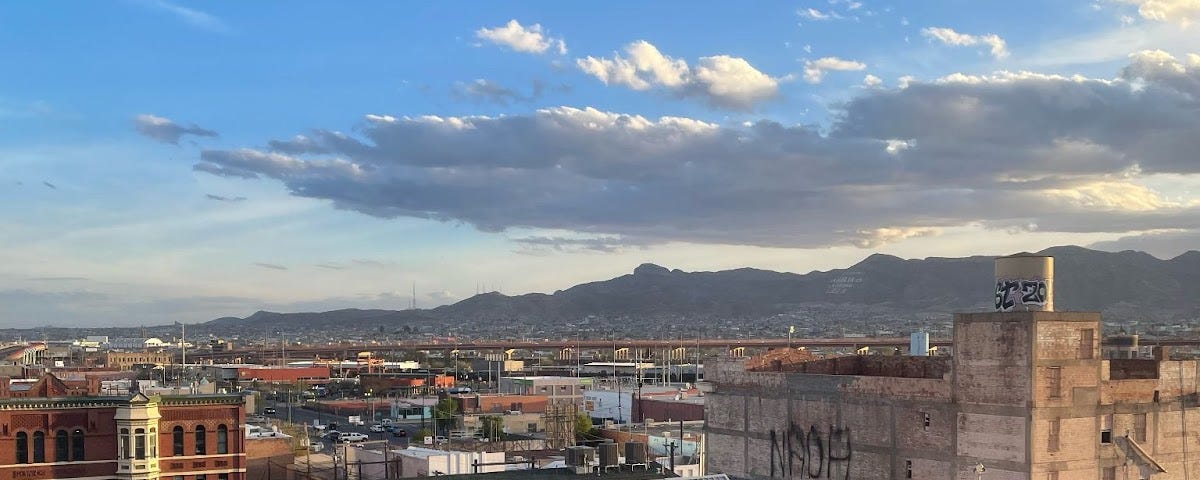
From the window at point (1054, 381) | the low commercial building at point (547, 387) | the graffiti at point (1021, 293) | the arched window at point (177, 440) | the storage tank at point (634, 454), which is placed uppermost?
the graffiti at point (1021, 293)

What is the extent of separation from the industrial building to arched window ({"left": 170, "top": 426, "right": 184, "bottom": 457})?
28201 mm

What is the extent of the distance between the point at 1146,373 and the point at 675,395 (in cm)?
8098

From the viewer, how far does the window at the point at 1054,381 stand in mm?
47844

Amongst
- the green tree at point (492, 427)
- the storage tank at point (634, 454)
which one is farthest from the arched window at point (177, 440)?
the green tree at point (492, 427)

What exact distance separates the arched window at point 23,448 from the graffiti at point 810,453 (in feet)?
111

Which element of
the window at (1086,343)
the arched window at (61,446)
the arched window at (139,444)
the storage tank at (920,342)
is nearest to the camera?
the arched window at (61,446)

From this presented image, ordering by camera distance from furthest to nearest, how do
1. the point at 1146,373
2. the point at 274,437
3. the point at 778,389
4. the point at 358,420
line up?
the point at 358,420
the point at 274,437
the point at 778,389
the point at 1146,373

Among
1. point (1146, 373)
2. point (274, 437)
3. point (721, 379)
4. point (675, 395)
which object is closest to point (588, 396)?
point (675, 395)

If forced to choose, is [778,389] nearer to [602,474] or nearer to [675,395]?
[602,474]

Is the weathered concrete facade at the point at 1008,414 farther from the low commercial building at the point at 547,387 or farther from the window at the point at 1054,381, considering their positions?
the low commercial building at the point at 547,387

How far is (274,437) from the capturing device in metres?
74.8

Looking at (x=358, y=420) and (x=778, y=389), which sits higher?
(x=778, y=389)

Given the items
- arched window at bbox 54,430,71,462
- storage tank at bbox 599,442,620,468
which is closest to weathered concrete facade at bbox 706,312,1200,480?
storage tank at bbox 599,442,620,468

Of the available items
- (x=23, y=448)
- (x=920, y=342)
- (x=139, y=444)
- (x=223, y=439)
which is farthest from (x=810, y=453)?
(x=920, y=342)
